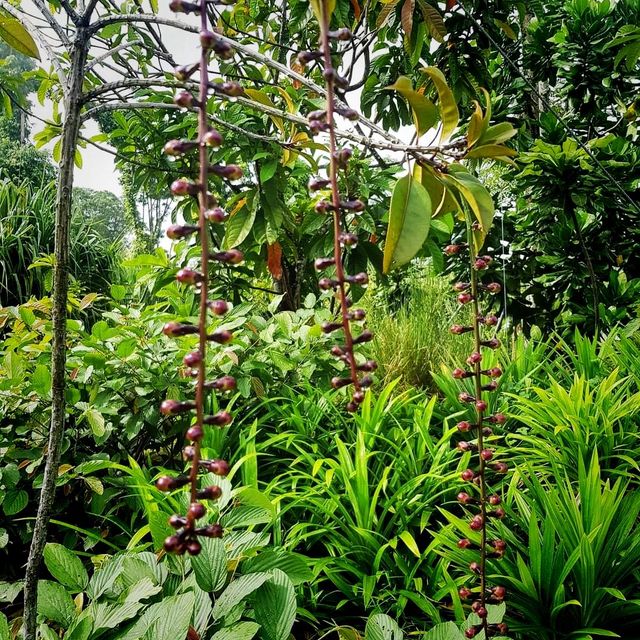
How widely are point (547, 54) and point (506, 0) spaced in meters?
0.80

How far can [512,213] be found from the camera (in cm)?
284

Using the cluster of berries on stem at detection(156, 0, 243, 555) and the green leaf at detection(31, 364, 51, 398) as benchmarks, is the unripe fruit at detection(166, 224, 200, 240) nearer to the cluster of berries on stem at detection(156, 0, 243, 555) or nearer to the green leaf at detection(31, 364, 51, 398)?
the cluster of berries on stem at detection(156, 0, 243, 555)

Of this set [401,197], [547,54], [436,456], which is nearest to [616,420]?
[436,456]

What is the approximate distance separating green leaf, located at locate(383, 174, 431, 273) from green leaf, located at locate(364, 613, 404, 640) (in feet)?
2.23

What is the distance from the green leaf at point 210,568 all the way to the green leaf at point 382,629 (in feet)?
0.86

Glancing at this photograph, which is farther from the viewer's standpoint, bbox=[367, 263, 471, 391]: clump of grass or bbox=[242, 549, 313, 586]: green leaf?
bbox=[367, 263, 471, 391]: clump of grass

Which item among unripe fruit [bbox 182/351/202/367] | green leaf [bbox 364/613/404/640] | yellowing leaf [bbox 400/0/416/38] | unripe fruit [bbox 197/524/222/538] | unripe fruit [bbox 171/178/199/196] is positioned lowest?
green leaf [bbox 364/613/404/640]

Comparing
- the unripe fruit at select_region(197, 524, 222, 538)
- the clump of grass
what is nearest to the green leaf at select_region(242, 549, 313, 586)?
the unripe fruit at select_region(197, 524, 222, 538)

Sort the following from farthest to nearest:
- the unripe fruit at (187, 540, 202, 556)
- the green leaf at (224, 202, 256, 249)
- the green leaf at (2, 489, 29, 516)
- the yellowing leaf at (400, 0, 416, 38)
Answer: the green leaf at (2, 489, 29, 516) < the green leaf at (224, 202, 256, 249) < the yellowing leaf at (400, 0, 416, 38) < the unripe fruit at (187, 540, 202, 556)

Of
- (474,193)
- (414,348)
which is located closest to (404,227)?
(474,193)

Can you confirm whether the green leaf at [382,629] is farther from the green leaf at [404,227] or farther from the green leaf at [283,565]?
the green leaf at [404,227]

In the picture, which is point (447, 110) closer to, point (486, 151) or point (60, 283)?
point (486, 151)

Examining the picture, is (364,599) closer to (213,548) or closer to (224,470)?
(213,548)

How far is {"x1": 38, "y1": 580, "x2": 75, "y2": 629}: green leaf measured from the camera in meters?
0.81
